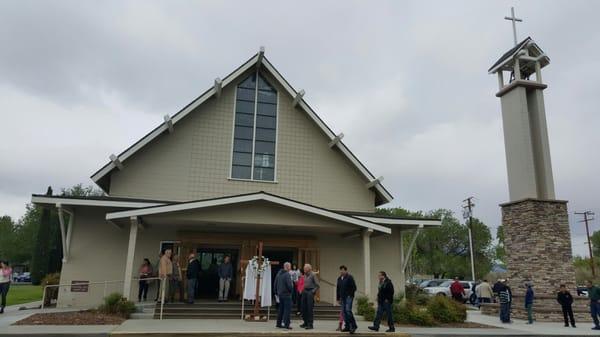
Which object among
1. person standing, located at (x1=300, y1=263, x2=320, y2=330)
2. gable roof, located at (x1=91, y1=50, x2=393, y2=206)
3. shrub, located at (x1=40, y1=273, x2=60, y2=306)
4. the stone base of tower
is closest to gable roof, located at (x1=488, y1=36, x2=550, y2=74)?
the stone base of tower

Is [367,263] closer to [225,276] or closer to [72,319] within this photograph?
[225,276]

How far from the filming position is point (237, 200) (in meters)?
12.9

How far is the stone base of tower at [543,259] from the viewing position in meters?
16.1

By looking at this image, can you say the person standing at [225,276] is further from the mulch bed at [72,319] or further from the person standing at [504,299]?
the person standing at [504,299]

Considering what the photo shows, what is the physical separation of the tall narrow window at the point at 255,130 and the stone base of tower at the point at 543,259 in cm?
983

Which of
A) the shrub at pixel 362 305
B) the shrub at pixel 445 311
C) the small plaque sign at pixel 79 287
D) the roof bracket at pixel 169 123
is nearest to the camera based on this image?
the shrub at pixel 445 311

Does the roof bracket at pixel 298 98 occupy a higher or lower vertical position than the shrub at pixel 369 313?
higher

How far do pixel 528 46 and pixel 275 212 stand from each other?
45.5ft

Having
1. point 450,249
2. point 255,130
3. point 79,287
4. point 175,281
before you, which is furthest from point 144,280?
point 450,249

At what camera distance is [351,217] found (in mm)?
13719

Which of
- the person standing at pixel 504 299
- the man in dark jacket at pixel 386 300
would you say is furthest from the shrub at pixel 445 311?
the man in dark jacket at pixel 386 300

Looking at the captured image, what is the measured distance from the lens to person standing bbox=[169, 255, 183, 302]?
1296cm

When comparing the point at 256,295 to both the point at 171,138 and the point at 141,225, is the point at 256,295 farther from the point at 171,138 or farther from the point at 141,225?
the point at 171,138

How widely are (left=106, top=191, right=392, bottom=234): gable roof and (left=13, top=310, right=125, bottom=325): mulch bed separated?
8.43 feet
